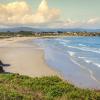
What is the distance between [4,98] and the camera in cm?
993

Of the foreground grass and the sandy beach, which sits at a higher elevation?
the foreground grass

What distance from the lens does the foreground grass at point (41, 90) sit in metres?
10.9

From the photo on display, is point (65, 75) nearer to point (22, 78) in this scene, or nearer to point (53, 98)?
point (22, 78)

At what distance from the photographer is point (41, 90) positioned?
1252 cm

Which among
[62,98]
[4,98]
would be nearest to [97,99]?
[62,98]

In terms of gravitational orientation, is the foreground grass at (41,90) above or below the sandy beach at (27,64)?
above

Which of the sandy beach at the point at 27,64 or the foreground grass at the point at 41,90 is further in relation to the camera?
the sandy beach at the point at 27,64

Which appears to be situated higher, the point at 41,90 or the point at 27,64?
the point at 41,90

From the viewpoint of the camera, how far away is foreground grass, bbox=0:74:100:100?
1086 cm

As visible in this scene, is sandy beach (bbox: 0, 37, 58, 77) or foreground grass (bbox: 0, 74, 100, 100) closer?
foreground grass (bbox: 0, 74, 100, 100)

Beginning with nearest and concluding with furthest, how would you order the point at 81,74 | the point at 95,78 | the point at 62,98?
the point at 62,98, the point at 95,78, the point at 81,74

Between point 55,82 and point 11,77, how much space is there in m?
2.55

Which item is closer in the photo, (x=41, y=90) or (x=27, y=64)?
(x=41, y=90)

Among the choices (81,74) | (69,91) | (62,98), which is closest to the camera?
(62,98)
